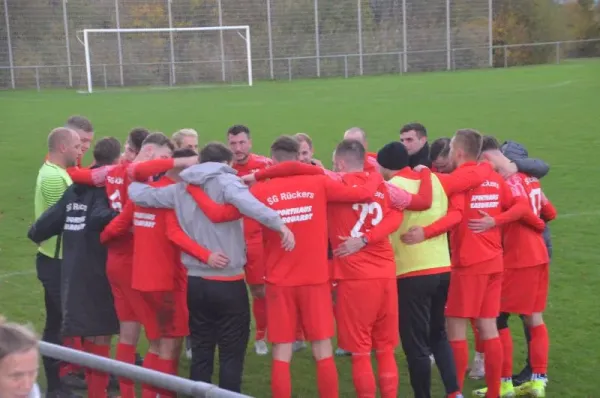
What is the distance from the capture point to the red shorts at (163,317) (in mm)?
6363

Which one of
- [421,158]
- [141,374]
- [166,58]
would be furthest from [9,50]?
[141,374]

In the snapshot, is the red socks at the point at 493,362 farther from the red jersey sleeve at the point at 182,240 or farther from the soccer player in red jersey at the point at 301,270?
the red jersey sleeve at the point at 182,240

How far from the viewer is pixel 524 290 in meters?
6.80

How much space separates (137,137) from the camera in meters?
7.35

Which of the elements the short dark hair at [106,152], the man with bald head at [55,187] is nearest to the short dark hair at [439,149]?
the short dark hair at [106,152]

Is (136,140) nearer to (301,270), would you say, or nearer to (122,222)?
(122,222)

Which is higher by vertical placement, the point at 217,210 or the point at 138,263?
the point at 217,210

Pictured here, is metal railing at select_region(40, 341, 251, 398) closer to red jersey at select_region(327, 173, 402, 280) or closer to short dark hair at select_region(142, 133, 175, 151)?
red jersey at select_region(327, 173, 402, 280)

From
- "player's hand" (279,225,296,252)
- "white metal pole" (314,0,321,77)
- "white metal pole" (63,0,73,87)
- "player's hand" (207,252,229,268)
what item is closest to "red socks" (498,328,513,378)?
"player's hand" (279,225,296,252)

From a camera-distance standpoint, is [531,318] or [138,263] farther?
[531,318]

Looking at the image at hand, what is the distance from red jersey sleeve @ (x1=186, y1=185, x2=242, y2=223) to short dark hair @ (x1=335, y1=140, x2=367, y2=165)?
895mm

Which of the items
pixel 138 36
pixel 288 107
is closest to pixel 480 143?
pixel 288 107

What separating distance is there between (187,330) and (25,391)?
10.3 ft

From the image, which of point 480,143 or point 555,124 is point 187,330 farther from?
point 555,124
